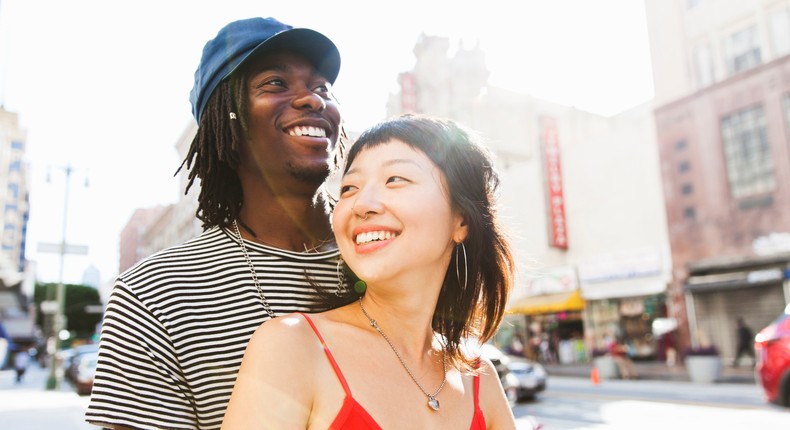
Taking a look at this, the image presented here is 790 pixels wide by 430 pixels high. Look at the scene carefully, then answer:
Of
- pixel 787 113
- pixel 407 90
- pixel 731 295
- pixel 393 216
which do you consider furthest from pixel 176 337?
pixel 407 90

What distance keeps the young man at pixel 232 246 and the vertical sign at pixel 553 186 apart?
84.6ft

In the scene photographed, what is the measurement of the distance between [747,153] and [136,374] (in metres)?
22.5

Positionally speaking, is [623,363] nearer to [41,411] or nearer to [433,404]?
[41,411]

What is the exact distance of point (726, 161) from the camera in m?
21.0

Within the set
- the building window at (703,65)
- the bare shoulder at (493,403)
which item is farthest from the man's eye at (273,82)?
the building window at (703,65)

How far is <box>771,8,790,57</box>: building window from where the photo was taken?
2069cm

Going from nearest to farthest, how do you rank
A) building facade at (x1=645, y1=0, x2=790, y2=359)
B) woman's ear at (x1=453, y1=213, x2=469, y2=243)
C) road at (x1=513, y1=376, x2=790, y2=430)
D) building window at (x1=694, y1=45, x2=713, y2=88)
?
woman's ear at (x1=453, y1=213, x2=469, y2=243) < road at (x1=513, y1=376, x2=790, y2=430) < building facade at (x1=645, y1=0, x2=790, y2=359) < building window at (x1=694, y1=45, x2=713, y2=88)

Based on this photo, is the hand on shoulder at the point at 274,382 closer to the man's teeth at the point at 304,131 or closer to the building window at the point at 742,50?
the man's teeth at the point at 304,131

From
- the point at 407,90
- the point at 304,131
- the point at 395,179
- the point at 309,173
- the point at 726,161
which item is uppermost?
the point at 407,90

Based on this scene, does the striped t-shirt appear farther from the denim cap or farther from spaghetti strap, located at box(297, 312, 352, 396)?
the denim cap

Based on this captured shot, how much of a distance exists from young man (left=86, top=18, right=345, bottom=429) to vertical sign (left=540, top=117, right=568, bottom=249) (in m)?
25.8

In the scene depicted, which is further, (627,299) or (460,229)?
(627,299)

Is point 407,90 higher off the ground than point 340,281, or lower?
higher

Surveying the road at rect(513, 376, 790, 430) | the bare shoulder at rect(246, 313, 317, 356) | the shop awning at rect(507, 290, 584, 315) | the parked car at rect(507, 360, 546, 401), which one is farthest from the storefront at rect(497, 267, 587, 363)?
the bare shoulder at rect(246, 313, 317, 356)
